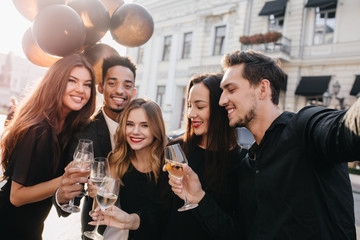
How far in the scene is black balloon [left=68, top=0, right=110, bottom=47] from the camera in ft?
8.20

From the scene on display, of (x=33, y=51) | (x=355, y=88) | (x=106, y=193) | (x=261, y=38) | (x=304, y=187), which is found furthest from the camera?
(x=261, y=38)

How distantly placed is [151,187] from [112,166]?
1.31 ft

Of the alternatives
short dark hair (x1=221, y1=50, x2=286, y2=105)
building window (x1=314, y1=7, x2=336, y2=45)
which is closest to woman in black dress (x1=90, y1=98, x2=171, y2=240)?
short dark hair (x1=221, y1=50, x2=286, y2=105)

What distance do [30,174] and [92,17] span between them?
1.59 meters

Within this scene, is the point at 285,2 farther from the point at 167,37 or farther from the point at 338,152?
the point at 338,152

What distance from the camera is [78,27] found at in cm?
222

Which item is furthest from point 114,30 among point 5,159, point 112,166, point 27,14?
point 5,159

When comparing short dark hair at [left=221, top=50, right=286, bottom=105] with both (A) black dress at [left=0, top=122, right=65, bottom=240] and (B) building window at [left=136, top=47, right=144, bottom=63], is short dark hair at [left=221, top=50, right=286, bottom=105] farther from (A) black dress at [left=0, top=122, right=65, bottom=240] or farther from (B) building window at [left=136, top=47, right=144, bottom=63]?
(B) building window at [left=136, top=47, right=144, bottom=63]

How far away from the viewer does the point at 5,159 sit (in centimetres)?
187

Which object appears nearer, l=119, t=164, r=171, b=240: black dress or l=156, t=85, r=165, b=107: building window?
l=119, t=164, r=171, b=240: black dress

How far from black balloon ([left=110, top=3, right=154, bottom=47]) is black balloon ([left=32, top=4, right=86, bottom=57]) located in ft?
2.32

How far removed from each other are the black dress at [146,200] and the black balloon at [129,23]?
1.54 meters

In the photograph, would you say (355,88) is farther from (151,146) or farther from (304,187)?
(304,187)

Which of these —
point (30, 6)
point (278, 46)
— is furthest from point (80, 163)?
point (278, 46)
